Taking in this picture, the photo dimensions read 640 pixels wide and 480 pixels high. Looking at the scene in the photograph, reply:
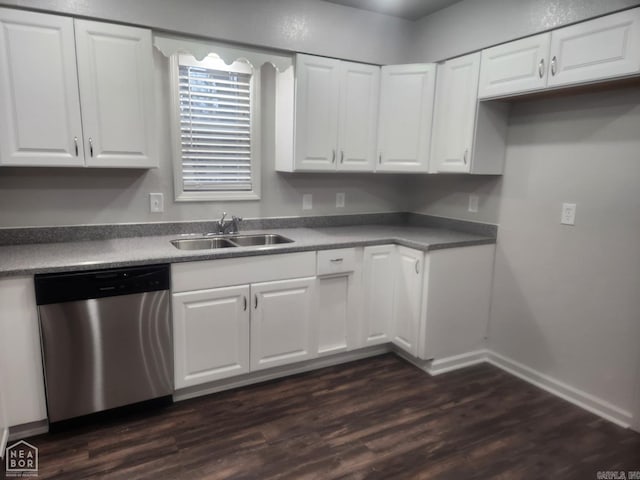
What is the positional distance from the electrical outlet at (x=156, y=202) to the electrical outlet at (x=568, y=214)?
8.25 feet

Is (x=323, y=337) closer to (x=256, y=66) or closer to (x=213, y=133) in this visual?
(x=213, y=133)

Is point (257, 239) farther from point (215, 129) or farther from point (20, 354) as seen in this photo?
point (20, 354)

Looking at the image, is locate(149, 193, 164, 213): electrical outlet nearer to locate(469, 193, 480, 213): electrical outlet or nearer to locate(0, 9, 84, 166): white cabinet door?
locate(0, 9, 84, 166): white cabinet door

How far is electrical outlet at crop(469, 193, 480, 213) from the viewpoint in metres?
2.96

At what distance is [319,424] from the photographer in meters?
2.17

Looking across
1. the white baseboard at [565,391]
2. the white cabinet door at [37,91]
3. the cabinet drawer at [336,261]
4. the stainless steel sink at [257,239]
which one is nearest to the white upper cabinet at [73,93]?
the white cabinet door at [37,91]

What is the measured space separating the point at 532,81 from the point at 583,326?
4.78 feet

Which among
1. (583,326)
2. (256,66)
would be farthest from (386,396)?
(256,66)

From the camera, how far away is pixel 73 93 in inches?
82.6

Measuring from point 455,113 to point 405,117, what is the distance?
13.9 inches

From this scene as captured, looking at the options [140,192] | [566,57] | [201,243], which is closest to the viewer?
[566,57]

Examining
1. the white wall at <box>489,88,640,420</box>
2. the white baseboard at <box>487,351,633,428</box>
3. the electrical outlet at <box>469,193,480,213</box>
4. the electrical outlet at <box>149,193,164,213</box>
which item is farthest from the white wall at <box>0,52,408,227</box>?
the white baseboard at <box>487,351,633,428</box>

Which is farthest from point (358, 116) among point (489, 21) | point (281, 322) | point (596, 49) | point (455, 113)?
point (281, 322)

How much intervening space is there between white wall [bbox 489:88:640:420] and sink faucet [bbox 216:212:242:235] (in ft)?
6.07
